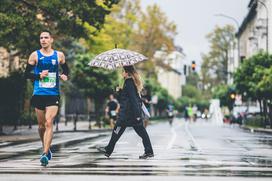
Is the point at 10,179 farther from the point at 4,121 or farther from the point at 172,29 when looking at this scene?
the point at 172,29

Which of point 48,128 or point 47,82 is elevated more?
point 47,82

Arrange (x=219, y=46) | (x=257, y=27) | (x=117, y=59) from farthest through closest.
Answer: (x=219, y=46) → (x=257, y=27) → (x=117, y=59)

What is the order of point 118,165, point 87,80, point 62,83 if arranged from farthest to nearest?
1. point 62,83
2. point 87,80
3. point 118,165

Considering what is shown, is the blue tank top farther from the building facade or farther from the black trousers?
the building facade

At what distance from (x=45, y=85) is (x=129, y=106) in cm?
233

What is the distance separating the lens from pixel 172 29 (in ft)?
263

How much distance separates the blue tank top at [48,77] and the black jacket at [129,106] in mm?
2112

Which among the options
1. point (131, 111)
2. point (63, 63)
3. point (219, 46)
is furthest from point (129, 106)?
point (219, 46)

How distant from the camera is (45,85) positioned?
39.3ft

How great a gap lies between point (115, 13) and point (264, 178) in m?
61.6

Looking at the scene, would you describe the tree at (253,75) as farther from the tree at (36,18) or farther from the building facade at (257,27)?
the tree at (36,18)

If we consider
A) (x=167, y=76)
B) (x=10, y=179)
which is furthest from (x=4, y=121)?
(x=167, y=76)

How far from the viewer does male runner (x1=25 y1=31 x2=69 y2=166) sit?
11.8 meters

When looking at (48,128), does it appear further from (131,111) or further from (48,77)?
(131,111)
